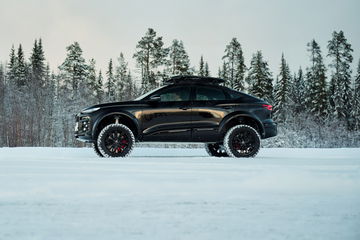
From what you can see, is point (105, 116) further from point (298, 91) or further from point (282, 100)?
point (298, 91)

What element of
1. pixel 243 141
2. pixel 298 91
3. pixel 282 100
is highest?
pixel 298 91

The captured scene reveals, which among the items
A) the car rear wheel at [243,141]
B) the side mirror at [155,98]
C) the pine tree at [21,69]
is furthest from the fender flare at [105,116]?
the pine tree at [21,69]

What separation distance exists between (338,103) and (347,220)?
59135mm

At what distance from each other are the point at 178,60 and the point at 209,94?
47805 mm

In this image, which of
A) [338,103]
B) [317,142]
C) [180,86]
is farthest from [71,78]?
[180,86]

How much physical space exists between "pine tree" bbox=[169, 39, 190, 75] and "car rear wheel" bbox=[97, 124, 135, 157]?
4734 cm

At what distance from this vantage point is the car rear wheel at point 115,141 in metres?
8.24

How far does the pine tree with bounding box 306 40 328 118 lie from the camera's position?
59.8 m

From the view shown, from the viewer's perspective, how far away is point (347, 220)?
2.74 metres

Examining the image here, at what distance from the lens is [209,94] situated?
29.3ft

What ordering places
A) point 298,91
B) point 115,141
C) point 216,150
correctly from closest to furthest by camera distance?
1. point 115,141
2. point 216,150
3. point 298,91

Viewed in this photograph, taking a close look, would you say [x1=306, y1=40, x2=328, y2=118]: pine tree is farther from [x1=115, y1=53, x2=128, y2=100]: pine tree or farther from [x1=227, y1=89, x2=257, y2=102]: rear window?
[x1=227, y1=89, x2=257, y2=102]: rear window

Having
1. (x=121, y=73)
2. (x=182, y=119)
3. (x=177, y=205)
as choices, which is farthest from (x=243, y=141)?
(x=121, y=73)

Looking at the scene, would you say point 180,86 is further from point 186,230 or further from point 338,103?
point 338,103
